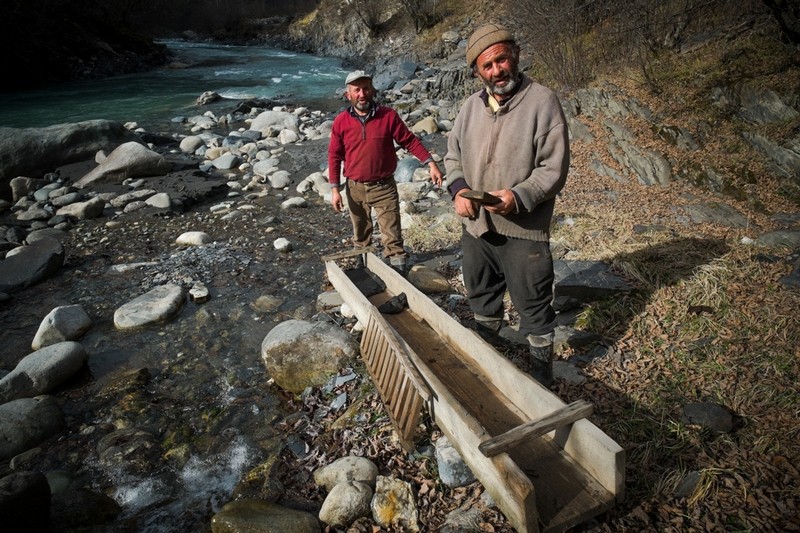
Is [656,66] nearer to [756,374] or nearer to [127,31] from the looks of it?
[756,374]

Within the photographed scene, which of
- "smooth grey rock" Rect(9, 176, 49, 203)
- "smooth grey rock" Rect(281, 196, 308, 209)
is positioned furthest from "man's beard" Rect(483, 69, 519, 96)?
"smooth grey rock" Rect(9, 176, 49, 203)

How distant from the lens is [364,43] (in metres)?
29.6

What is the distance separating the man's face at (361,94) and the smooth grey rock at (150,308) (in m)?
3.08

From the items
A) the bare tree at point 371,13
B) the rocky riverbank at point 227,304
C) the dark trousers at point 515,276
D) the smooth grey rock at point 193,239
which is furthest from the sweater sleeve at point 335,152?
the bare tree at point 371,13

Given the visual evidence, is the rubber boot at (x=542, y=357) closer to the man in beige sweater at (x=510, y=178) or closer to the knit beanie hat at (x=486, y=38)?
the man in beige sweater at (x=510, y=178)

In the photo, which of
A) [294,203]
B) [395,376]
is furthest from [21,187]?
[395,376]

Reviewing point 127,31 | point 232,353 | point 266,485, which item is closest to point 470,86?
point 232,353

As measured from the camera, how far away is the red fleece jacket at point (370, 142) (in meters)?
4.87

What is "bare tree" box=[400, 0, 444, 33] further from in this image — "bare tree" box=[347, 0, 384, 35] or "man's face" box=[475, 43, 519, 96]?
"man's face" box=[475, 43, 519, 96]

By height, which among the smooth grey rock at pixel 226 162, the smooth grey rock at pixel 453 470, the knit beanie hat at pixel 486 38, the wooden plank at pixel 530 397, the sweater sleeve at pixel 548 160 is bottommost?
the smooth grey rock at pixel 453 470

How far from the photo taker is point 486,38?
2.79 metres

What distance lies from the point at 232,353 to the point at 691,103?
733 cm

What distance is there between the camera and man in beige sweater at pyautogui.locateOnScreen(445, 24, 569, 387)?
2.81 meters

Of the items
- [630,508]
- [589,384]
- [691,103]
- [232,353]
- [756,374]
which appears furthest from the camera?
[691,103]
